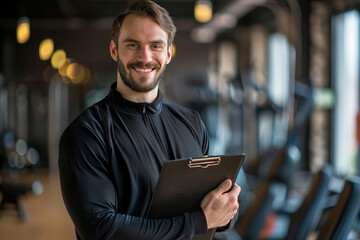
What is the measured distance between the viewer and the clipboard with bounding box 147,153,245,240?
4.22 ft

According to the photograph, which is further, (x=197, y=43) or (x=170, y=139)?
(x=197, y=43)

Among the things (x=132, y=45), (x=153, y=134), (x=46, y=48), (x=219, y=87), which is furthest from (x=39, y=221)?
(x=132, y=45)

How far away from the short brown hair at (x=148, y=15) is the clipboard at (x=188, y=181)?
0.37 metres

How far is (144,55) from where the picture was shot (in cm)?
136

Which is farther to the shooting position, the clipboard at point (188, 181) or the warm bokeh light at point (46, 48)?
the warm bokeh light at point (46, 48)

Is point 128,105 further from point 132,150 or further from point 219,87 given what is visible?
point 219,87

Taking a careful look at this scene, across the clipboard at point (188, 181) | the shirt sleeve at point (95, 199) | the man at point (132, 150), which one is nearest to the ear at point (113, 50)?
the man at point (132, 150)

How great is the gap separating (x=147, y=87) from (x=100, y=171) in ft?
0.90

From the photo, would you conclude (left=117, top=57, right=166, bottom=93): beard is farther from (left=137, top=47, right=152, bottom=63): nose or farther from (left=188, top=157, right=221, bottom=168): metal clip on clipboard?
(left=188, top=157, right=221, bottom=168): metal clip on clipboard

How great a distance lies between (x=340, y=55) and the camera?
23.7ft

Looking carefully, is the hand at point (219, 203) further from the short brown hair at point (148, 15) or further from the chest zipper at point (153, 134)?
the short brown hair at point (148, 15)

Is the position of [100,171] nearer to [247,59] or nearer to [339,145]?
[339,145]

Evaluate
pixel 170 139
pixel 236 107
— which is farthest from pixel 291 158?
pixel 236 107

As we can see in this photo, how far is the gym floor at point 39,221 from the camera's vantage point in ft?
17.0
